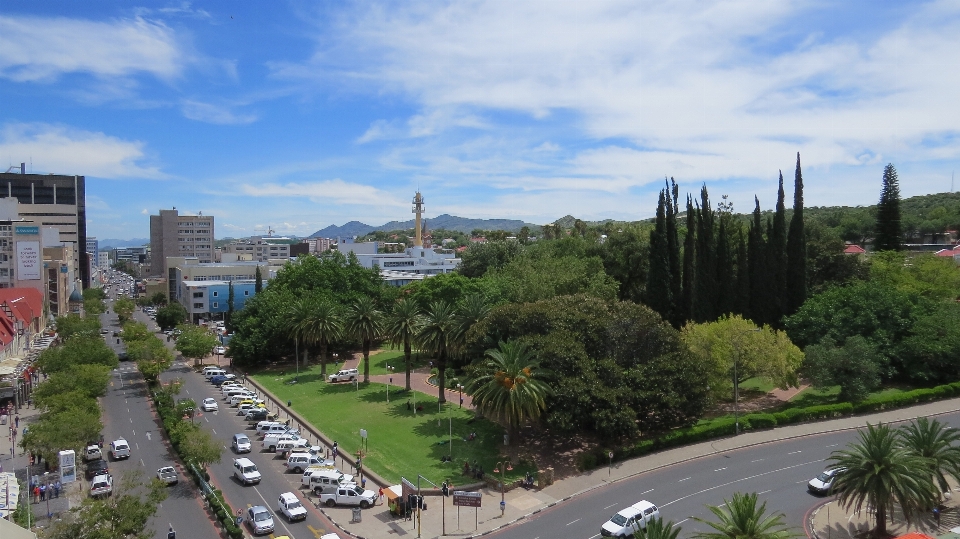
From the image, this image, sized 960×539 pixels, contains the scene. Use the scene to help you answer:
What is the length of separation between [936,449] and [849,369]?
53.8 feet

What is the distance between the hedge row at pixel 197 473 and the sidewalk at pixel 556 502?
15.7 feet

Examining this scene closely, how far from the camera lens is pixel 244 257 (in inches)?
6954

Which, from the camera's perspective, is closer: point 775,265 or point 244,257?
point 775,265

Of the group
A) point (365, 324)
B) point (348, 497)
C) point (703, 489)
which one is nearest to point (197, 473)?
point (348, 497)

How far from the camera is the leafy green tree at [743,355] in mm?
41281

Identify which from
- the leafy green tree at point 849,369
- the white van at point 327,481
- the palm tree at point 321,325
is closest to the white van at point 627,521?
the white van at point 327,481

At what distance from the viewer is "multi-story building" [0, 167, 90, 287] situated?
5428 inches

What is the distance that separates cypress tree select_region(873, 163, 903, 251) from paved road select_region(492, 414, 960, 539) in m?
50.5

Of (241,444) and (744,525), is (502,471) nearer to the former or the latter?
(744,525)

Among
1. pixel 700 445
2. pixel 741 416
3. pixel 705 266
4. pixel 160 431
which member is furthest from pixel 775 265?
pixel 160 431

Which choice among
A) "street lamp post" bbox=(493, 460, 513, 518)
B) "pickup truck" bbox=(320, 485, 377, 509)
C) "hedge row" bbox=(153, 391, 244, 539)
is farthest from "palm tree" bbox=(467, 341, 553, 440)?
"hedge row" bbox=(153, 391, 244, 539)

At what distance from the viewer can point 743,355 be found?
41531 mm

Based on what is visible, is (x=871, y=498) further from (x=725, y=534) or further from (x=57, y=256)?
(x=57, y=256)

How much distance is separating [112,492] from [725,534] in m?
31.4
